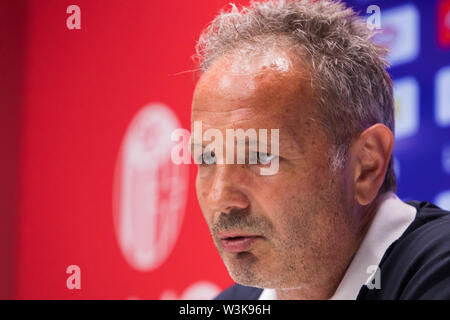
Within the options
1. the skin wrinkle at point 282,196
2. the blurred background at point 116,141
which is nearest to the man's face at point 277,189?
the skin wrinkle at point 282,196

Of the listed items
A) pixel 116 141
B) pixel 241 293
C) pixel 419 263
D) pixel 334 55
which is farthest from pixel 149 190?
pixel 419 263

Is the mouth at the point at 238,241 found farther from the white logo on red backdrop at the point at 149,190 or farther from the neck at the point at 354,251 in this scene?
the white logo on red backdrop at the point at 149,190

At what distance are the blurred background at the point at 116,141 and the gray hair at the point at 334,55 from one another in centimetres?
33

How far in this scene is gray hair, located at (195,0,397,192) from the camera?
3.69 ft

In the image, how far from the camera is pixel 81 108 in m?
2.80

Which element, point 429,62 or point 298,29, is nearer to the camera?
point 298,29

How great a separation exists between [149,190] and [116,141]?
1.10 feet

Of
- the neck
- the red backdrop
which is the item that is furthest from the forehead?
the red backdrop

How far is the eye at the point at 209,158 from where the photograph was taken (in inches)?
45.0

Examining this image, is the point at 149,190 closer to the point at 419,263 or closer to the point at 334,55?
the point at 334,55
